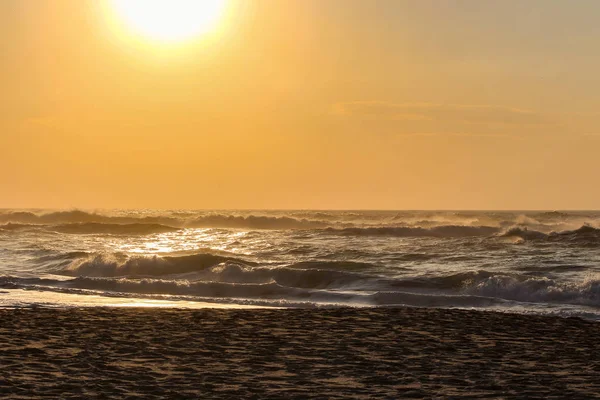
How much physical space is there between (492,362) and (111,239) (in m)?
49.1

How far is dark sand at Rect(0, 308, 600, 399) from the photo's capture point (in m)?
9.84

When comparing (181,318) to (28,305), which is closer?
(181,318)

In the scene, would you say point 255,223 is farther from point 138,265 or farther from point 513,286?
point 513,286

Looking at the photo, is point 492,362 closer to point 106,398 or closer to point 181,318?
point 106,398

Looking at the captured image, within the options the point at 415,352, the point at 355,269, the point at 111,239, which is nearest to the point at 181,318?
the point at 415,352

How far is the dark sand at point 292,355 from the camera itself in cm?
984

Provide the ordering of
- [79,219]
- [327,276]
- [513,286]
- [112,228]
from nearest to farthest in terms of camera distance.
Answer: [513,286]
[327,276]
[112,228]
[79,219]

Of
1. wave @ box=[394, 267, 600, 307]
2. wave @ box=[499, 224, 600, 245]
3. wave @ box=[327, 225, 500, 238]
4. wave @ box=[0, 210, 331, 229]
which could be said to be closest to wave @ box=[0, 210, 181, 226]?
wave @ box=[0, 210, 331, 229]

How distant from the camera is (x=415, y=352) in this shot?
41.2 feet

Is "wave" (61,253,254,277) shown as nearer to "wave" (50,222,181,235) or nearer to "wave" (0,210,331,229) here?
"wave" (50,222,181,235)

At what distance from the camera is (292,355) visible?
1215 centimetres

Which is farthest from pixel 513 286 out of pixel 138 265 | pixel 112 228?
pixel 112 228

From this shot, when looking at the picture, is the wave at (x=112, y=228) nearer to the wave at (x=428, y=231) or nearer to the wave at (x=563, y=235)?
the wave at (x=428, y=231)

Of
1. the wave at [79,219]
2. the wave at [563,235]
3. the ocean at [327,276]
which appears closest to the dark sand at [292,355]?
the ocean at [327,276]
